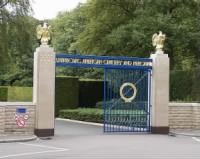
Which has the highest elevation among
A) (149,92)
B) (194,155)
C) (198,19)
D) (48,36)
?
(198,19)

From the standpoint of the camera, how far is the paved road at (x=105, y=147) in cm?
1538

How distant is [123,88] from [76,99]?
15.0m

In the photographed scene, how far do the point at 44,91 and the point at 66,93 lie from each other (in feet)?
54.2

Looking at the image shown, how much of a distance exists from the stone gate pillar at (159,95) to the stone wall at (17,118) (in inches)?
210

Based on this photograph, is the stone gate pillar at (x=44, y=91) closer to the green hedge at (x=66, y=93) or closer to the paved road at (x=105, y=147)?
the paved road at (x=105, y=147)

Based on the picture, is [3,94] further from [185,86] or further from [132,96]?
[132,96]

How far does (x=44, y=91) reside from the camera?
843 inches

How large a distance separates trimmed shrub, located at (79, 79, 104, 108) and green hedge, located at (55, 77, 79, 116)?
1426mm

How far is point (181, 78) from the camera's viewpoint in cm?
3438

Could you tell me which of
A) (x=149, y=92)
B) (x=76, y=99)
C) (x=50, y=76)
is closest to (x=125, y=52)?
(x=76, y=99)

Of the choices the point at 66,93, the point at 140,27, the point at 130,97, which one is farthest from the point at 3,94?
the point at 130,97

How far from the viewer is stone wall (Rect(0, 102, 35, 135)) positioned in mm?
20922

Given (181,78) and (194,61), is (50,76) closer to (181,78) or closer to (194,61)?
(181,78)

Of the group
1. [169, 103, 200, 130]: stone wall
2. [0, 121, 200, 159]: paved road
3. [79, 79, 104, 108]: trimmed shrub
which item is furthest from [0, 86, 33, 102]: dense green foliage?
[0, 121, 200, 159]: paved road
